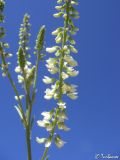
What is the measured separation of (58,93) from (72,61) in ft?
1.69

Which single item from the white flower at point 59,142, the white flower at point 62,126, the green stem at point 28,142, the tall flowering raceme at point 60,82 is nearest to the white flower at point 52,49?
the tall flowering raceme at point 60,82

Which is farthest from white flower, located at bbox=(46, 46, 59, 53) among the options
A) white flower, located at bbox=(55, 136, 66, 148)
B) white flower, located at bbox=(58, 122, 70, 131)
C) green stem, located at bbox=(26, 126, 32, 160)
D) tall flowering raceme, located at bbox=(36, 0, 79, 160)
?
green stem, located at bbox=(26, 126, 32, 160)

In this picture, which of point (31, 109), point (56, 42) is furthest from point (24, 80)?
point (56, 42)

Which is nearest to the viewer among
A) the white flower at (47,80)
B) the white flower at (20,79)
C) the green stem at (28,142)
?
the green stem at (28,142)

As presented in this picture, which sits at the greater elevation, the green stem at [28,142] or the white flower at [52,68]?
the white flower at [52,68]

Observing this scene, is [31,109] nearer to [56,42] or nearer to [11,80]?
[11,80]

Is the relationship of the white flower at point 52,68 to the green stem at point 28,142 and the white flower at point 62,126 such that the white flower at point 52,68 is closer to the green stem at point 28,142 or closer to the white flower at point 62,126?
the white flower at point 62,126

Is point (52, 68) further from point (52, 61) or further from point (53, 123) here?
point (53, 123)

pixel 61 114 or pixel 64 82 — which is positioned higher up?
pixel 64 82

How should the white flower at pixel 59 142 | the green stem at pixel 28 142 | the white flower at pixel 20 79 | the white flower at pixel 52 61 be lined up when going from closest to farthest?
the green stem at pixel 28 142 < the white flower at pixel 20 79 < the white flower at pixel 59 142 < the white flower at pixel 52 61

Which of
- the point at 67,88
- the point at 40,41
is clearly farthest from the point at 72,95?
the point at 40,41

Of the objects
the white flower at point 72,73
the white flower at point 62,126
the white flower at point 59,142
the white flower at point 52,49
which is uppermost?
the white flower at point 52,49

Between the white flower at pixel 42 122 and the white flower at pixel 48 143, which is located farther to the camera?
the white flower at pixel 42 122

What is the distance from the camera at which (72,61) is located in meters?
4.31
